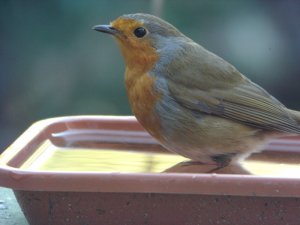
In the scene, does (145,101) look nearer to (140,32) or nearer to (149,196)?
(140,32)

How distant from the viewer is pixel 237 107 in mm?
4859

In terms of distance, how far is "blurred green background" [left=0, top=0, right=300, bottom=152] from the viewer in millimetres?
8219

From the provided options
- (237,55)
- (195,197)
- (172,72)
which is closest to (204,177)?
(195,197)

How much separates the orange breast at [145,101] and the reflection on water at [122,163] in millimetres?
175

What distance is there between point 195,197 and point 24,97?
4.79 m

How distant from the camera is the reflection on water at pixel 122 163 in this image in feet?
14.9

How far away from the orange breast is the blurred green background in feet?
10.8

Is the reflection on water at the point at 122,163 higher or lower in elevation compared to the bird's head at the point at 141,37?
lower

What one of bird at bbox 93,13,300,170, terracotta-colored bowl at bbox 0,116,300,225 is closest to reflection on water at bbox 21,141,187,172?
bird at bbox 93,13,300,170

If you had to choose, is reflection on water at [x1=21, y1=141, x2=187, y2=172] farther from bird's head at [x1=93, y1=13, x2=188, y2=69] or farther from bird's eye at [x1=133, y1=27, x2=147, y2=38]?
bird's eye at [x1=133, y1=27, x2=147, y2=38]

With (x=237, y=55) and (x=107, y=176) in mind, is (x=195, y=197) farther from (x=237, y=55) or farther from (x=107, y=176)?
(x=237, y=55)

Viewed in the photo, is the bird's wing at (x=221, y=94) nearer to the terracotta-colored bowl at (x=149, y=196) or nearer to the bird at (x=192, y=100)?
the bird at (x=192, y=100)

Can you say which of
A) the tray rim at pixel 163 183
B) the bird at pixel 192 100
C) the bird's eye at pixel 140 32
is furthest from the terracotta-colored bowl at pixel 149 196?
the bird's eye at pixel 140 32

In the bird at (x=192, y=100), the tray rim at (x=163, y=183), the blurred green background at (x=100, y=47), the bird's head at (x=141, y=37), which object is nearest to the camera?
the tray rim at (x=163, y=183)
